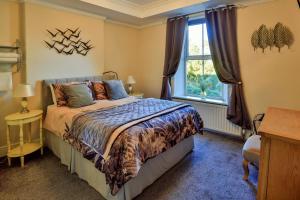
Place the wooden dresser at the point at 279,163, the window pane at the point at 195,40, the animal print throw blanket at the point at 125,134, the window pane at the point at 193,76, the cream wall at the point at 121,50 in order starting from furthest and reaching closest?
the cream wall at the point at 121,50 < the window pane at the point at 193,76 < the window pane at the point at 195,40 < the animal print throw blanket at the point at 125,134 < the wooden dresser at the point at 279,163

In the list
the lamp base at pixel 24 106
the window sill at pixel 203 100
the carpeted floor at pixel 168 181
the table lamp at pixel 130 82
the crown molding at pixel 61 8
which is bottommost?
the carpeted floor at pixel 168 181

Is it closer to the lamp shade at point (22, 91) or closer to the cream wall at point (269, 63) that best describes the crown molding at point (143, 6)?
the cream wall at point (269, 63)

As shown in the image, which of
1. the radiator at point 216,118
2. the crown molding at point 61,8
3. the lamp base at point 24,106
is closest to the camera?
the lamp base at point 24,106

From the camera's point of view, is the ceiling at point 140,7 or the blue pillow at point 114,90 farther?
the blue pillow at point 114,90

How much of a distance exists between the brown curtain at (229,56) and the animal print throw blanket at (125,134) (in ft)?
3.17

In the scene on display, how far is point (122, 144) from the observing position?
1732mm

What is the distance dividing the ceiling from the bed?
172 cm

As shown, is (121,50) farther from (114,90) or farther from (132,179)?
(132,179)

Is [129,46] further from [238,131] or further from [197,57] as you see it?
[238,131]

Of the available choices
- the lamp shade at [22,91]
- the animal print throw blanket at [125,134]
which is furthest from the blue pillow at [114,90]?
the lamp shade at [22,91]

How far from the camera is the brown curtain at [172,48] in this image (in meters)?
3.82

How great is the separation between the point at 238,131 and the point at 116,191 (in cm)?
253

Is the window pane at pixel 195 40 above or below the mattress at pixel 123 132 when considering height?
above

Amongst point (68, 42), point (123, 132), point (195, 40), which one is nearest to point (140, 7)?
point (195, 40)
